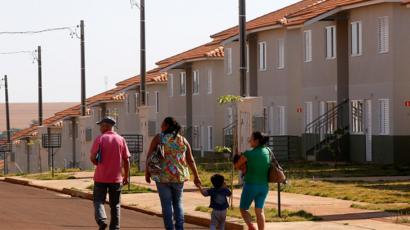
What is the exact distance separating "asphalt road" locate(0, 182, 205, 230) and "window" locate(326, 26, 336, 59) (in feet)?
60.1

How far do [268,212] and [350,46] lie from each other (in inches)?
968

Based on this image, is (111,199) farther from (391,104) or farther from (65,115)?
(65,115)

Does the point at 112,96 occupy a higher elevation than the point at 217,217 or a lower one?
higher

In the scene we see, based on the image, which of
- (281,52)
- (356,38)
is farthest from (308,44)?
(356,38)

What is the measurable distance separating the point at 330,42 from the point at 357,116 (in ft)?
12.3

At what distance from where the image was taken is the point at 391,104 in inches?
1697

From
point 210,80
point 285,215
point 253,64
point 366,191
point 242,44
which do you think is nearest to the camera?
point 285,215

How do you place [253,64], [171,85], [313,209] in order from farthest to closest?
[171,85], [253,64], [313,209]

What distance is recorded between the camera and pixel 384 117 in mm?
43906

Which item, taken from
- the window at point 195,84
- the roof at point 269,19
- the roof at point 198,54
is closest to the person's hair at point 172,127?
the roof at point 269,19

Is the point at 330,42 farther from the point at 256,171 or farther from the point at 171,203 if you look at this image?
the point at 171,203

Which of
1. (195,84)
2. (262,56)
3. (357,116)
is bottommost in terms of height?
(357,116)

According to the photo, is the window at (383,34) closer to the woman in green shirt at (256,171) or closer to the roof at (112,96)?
the woman in green shirt at (256,171)

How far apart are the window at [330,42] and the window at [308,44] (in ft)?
5.32
